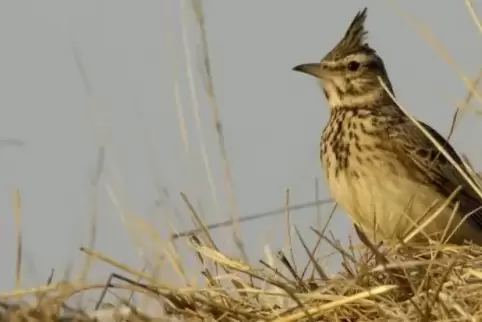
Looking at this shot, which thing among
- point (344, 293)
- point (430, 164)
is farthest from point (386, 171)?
point (344, 293)

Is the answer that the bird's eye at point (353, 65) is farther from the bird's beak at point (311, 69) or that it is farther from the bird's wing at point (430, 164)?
the bird's wing at point (430, 164)

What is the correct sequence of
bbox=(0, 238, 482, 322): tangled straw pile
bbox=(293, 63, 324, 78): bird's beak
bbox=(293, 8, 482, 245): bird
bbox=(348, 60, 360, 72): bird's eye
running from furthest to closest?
bbox=(348, 60, 360, 72): bird's eye
bbox=(293, 63, 324, 78): bird's beak
bbox=(293, 8, 482, 245): bird
bbox=(0, 238, 482, 322): tangled straw pile

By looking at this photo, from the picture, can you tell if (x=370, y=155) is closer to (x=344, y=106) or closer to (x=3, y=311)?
(x=344, y=106)

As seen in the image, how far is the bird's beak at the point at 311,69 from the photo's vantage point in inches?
294

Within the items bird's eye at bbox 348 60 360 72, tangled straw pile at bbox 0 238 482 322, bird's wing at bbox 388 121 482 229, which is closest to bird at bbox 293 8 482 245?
bird's wing at bbox 388 121 482 229

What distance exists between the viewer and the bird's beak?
24.5ft

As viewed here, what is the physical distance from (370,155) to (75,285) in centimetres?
309

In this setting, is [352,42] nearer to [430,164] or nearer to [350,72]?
[350,72]

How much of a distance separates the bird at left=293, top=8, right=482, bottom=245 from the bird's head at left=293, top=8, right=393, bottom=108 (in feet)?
0.04

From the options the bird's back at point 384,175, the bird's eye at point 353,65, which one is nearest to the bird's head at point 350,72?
the bird's eye at point 353,65

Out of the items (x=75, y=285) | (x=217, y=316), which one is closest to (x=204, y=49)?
(x=217, y=316)

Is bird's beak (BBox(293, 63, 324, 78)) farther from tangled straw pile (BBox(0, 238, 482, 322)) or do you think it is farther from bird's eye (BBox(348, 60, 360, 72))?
tangled straw pile (BBox(0, 238, 482, 322))

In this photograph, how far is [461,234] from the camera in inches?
266

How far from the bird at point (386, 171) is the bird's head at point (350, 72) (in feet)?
0.04
